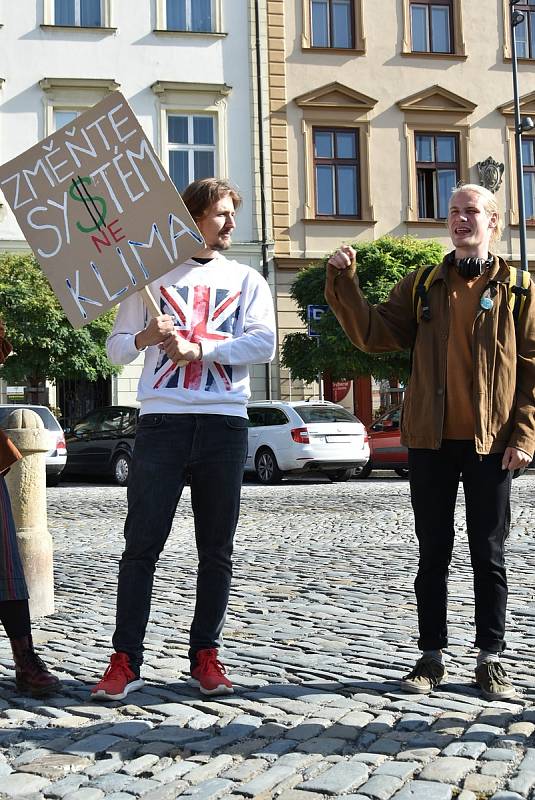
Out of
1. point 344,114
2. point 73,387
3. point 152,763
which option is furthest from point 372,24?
Result: point 152,763

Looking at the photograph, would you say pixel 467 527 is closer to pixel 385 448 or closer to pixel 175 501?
pixel 175 501

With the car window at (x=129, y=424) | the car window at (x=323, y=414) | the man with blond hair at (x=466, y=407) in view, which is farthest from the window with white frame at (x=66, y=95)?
the man with blond hair at (x=466, y=407)

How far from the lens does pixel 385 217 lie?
93.0 feet

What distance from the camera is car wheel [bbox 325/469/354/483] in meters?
20.0

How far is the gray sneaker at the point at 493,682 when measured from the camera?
4.07 metres

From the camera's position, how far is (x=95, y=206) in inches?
170

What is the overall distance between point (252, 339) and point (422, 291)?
0.70 meters

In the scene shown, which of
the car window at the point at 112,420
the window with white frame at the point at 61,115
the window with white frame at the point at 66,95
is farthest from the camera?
the window with white frame at the point at 61,115

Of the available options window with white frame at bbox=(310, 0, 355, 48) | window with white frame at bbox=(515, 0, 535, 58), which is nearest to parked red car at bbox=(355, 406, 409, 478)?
window with white frame at bbox=(310, 0, 355, 48)

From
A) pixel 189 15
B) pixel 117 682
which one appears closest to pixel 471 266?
pixel 117 682

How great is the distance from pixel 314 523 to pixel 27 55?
728 inches

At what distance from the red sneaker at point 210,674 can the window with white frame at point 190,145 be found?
78.5ft

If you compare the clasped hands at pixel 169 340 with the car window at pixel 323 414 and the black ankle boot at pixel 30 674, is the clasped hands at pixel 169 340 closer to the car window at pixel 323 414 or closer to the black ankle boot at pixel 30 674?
the black ankle boot at pixel 30 674

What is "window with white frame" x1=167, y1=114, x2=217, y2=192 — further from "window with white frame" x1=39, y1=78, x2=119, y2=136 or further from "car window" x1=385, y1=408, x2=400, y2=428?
"car window" x1=385, y1=408, x2=400, y2=428
